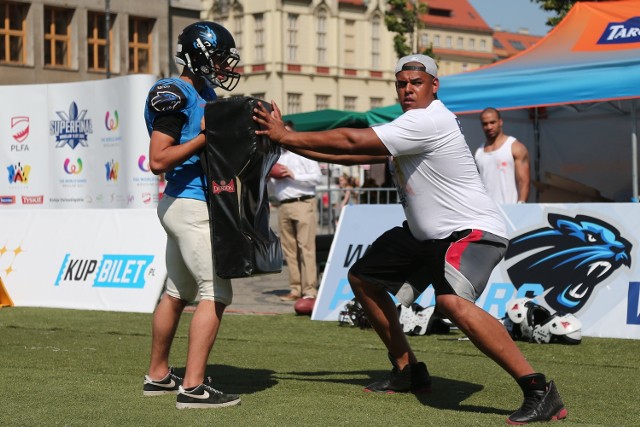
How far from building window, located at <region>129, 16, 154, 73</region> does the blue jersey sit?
50.0m

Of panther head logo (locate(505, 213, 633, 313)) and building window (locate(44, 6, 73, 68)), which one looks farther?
building window (locate(44, 6, 73, 68))

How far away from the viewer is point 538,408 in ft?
18.6

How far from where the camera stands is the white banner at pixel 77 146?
14523 mm

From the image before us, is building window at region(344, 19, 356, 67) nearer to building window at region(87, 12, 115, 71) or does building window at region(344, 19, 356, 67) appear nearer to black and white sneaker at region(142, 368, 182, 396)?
building window at region(87, 12, 115, 71)

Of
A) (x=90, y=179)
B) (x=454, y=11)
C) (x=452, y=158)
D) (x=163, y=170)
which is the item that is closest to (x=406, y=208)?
(x=452, y=158)

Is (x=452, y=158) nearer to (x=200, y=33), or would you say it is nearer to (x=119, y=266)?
(x=200, y=33)

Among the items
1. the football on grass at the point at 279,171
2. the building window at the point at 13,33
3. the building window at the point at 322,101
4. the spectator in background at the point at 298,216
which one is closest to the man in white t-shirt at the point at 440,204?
the football on grass at the point at 279,171

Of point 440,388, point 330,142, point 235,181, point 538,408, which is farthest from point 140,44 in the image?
point 538,408

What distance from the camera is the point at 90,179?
50.5ft

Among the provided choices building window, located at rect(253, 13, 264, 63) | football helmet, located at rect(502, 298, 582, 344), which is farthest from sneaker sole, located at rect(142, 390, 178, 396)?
building window, located at rect(253, 13, 264, 63)

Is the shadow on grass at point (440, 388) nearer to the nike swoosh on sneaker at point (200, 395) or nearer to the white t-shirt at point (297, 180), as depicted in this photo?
the nike swoosh on sneaker at point (200, 395)

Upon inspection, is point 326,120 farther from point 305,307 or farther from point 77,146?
point 305,307

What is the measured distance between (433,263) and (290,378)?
151 cm

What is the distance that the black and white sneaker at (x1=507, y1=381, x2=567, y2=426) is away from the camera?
5664 millimetres
